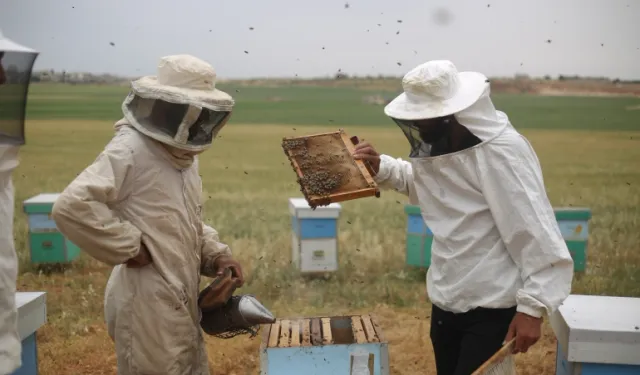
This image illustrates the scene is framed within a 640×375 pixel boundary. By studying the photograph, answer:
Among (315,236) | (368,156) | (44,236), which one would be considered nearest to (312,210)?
(315,236)

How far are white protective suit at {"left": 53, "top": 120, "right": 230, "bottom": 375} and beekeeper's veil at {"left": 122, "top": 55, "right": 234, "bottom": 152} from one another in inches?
3.3

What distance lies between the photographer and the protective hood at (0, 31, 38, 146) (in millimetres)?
1865

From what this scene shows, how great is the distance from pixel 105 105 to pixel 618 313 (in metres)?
3.89

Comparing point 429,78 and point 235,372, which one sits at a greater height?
point 429,78

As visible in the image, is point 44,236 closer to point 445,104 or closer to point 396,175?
point 396,175

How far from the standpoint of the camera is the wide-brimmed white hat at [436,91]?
2.02 meters

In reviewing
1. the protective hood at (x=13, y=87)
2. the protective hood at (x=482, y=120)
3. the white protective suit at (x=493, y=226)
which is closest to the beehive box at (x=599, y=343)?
the white protective suit at (x=493, y=226)

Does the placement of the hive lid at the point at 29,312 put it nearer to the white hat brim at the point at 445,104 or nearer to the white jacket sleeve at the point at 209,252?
the white jacket sleeve at the point at 209,252

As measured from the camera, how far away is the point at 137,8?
4.42 m

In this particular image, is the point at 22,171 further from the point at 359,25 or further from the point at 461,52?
the point at 461,52

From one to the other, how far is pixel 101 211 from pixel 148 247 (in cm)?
22

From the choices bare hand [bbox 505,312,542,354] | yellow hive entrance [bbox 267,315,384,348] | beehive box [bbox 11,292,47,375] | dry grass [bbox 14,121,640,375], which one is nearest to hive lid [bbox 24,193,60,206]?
dry grass [bbox 14,121,640,375]

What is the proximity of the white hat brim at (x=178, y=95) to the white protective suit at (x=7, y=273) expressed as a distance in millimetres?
455

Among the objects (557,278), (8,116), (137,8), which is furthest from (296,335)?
(137,8)
